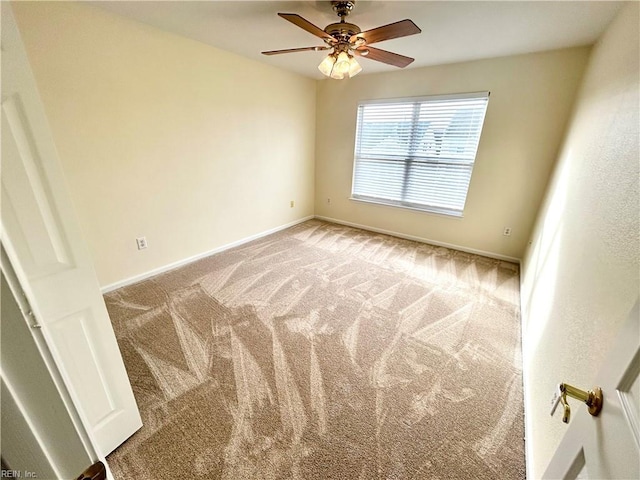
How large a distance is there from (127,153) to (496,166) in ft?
12.7

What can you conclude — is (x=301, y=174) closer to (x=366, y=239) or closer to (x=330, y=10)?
(x=366, y=239)

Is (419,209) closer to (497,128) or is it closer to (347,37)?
(497,128)

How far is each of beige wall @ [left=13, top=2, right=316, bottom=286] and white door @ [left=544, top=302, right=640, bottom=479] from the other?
3041 millimetres

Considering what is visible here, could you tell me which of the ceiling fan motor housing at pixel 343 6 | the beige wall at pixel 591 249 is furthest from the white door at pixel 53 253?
the ceiling fan motor housing at pixel 343 6

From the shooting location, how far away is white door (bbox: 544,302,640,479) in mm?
437

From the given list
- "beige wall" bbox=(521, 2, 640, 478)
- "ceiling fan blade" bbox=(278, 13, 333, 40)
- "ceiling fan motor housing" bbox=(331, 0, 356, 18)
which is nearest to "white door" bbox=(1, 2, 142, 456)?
"ceiling fan blade" bbox=(278, 13, 333, 40)

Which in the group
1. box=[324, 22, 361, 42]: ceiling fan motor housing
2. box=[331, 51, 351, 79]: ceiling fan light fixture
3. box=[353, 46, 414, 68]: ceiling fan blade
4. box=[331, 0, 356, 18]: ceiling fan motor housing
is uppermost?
box=[331, 0, 356, 18]: ceiling fan motor housing

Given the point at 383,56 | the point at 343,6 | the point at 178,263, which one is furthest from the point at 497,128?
the point at 178,263

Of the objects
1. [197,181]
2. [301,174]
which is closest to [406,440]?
[197,181]

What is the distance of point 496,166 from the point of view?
3.04 m

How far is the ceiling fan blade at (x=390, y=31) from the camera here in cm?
145

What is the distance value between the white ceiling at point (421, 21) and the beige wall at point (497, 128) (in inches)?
9.3

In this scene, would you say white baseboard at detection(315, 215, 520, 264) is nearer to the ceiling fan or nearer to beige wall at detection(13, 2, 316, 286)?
beige wall at detection(13, 2, 316, 286)

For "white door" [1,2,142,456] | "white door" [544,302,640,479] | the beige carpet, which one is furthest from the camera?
the beige carpet
